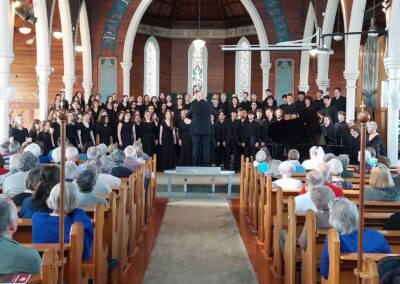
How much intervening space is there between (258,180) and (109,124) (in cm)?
683

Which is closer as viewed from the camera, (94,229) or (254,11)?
(94,229)

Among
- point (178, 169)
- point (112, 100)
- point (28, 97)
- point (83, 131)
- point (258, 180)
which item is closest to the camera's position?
point (258, 180)

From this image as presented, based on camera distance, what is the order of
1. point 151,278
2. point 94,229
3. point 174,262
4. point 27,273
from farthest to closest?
point 174,262 → point 151,278 → point 94,229 → point 27,273

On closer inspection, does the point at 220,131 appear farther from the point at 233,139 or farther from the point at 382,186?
the point at 382,186

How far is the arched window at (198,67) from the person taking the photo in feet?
76.9

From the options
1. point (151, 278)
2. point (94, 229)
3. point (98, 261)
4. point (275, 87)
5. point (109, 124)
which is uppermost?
point (275, 87)

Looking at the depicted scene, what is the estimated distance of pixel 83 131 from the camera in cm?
1304

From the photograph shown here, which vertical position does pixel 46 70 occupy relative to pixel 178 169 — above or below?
above

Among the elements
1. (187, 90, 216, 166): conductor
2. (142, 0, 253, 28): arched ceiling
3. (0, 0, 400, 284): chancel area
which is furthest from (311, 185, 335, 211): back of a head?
(142, 0, 253, 28): arched ceiling

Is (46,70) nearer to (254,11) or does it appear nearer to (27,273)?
(254,11)

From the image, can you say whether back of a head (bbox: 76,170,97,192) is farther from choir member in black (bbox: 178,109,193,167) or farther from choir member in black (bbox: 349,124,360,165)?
choir member in black (bbox: 178,109,193,167)

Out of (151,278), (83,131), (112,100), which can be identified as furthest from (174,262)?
(112,100)

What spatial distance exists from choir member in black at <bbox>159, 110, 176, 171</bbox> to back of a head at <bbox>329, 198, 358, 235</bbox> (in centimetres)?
971

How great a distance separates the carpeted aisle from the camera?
5.53 meters
